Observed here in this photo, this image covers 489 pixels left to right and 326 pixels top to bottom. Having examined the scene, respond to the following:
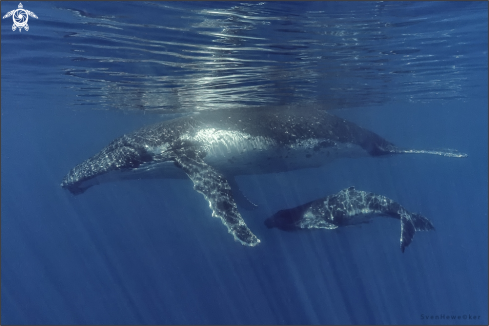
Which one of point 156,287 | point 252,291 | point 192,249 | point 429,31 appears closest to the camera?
point 429,31

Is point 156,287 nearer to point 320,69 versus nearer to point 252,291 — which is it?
point 252,291

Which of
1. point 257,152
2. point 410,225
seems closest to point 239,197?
point 257,152

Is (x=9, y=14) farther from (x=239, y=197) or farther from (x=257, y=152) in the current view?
(x=239, y=197)

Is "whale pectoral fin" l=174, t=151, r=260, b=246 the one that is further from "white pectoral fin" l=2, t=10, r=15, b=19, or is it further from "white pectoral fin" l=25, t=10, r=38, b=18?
"white pectoral fin" l=2, t=10, r=15, b=19

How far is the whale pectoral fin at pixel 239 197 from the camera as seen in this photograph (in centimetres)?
1416

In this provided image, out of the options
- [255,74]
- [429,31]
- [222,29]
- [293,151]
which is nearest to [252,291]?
[293,151]

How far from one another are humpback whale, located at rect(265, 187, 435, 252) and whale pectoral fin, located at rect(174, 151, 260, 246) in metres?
3.34

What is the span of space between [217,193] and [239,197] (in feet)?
15.1

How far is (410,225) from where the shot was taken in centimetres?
1203

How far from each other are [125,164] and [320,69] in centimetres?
1117

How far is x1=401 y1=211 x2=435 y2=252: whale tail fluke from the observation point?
38.2ft

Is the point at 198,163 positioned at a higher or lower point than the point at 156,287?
Result: higher

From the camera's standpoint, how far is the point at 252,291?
59.3ft

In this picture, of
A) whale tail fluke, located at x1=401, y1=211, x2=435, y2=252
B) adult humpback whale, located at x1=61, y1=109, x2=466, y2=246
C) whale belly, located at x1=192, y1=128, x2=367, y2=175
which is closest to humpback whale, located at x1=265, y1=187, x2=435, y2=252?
whale tail fluke, located at x1=401, y1=211, x2=435, y2=252
